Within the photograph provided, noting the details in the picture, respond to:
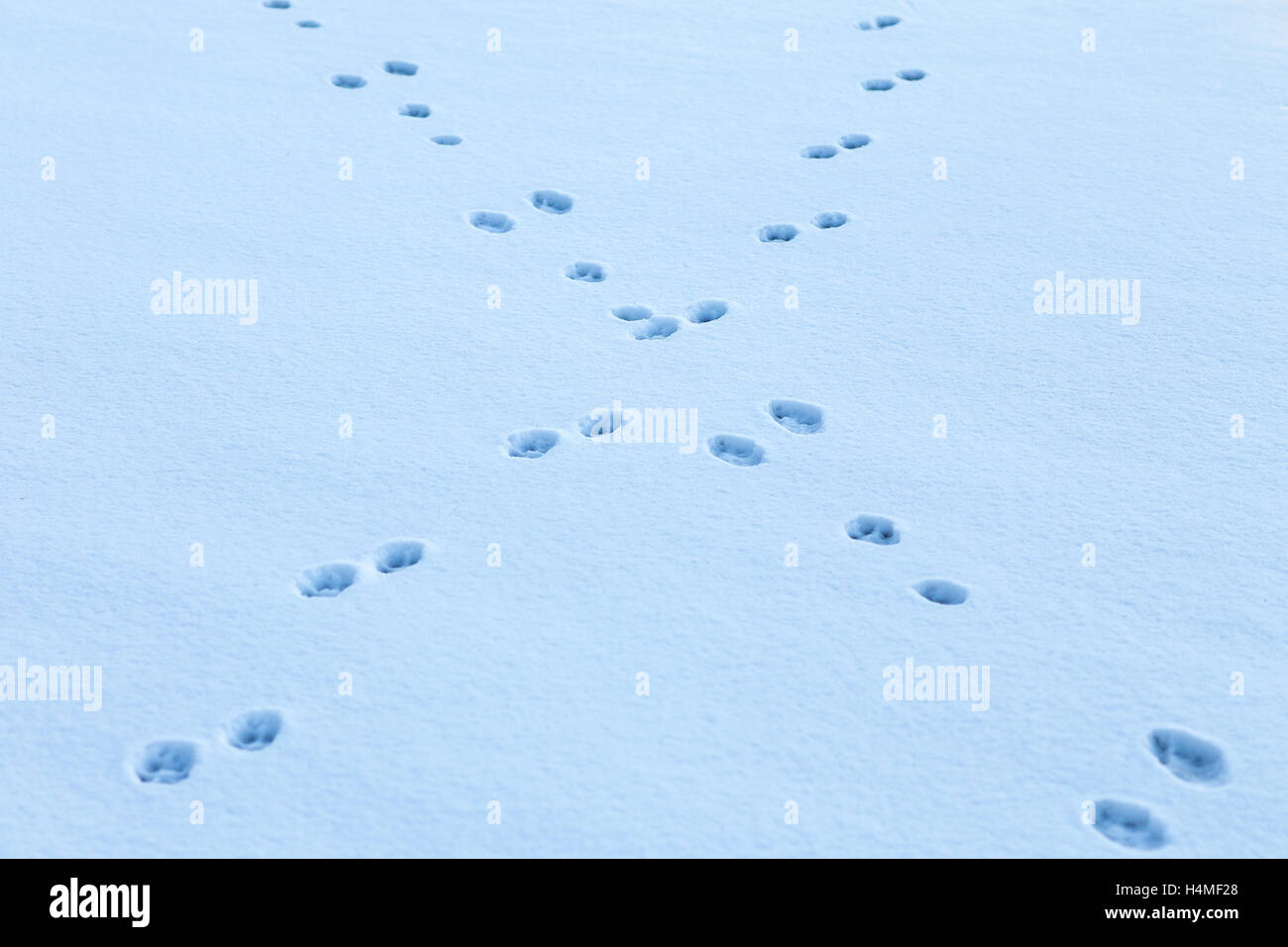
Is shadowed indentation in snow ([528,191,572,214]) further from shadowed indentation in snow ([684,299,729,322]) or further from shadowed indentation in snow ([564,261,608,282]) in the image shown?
shadowed indentation in snow ([684,299,729,322])

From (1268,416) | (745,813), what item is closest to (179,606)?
(745,813)

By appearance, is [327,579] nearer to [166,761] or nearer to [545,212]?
[166,761]

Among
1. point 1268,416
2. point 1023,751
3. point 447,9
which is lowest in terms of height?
point 1023,751

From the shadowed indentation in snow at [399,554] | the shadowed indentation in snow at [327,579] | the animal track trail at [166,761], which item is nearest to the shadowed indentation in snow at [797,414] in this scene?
the shadowed indentation in snow at [399,554]

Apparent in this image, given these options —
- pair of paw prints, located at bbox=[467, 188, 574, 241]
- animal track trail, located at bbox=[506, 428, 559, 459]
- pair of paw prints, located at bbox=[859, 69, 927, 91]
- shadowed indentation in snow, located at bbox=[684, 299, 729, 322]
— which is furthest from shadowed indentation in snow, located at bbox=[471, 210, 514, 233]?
pair of paw prints, located at bbox=[859, 69, 927, 91]

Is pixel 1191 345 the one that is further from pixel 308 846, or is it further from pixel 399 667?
pixel 308 846

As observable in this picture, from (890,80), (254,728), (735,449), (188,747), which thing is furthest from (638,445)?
(890,80)
